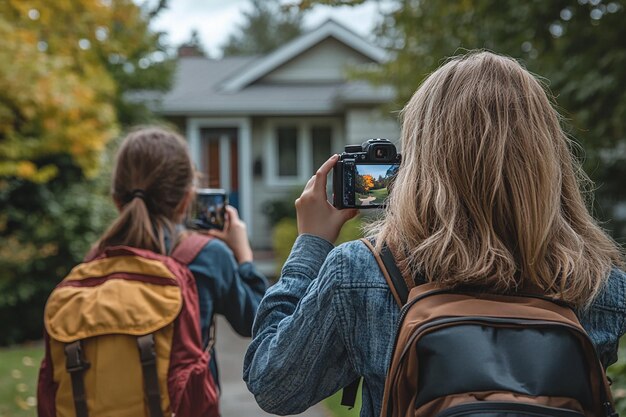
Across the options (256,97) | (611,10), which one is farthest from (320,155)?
(611,10)

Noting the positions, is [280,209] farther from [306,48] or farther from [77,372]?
[77,372]

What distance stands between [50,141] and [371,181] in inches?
308

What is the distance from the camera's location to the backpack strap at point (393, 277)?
1542mm

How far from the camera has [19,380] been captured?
7.24 meters

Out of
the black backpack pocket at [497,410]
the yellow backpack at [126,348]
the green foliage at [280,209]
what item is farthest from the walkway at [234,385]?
the green foliage at [280,209]

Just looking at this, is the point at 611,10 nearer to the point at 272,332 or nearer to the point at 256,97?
the point at 272,332

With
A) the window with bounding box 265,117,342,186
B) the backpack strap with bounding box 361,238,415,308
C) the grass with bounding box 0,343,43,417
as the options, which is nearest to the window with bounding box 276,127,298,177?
the window with bounding box 265,117,342,186

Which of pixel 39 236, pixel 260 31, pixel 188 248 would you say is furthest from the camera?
pixel 260 31

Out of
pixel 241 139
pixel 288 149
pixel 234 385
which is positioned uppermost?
pixel 241 139

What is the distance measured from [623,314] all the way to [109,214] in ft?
30.6

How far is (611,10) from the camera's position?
570cm

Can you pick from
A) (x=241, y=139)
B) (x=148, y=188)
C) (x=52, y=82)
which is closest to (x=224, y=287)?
(x=148, y=188)

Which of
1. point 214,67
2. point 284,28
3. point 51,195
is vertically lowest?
point 51,195

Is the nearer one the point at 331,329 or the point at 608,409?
the point at 608,409
